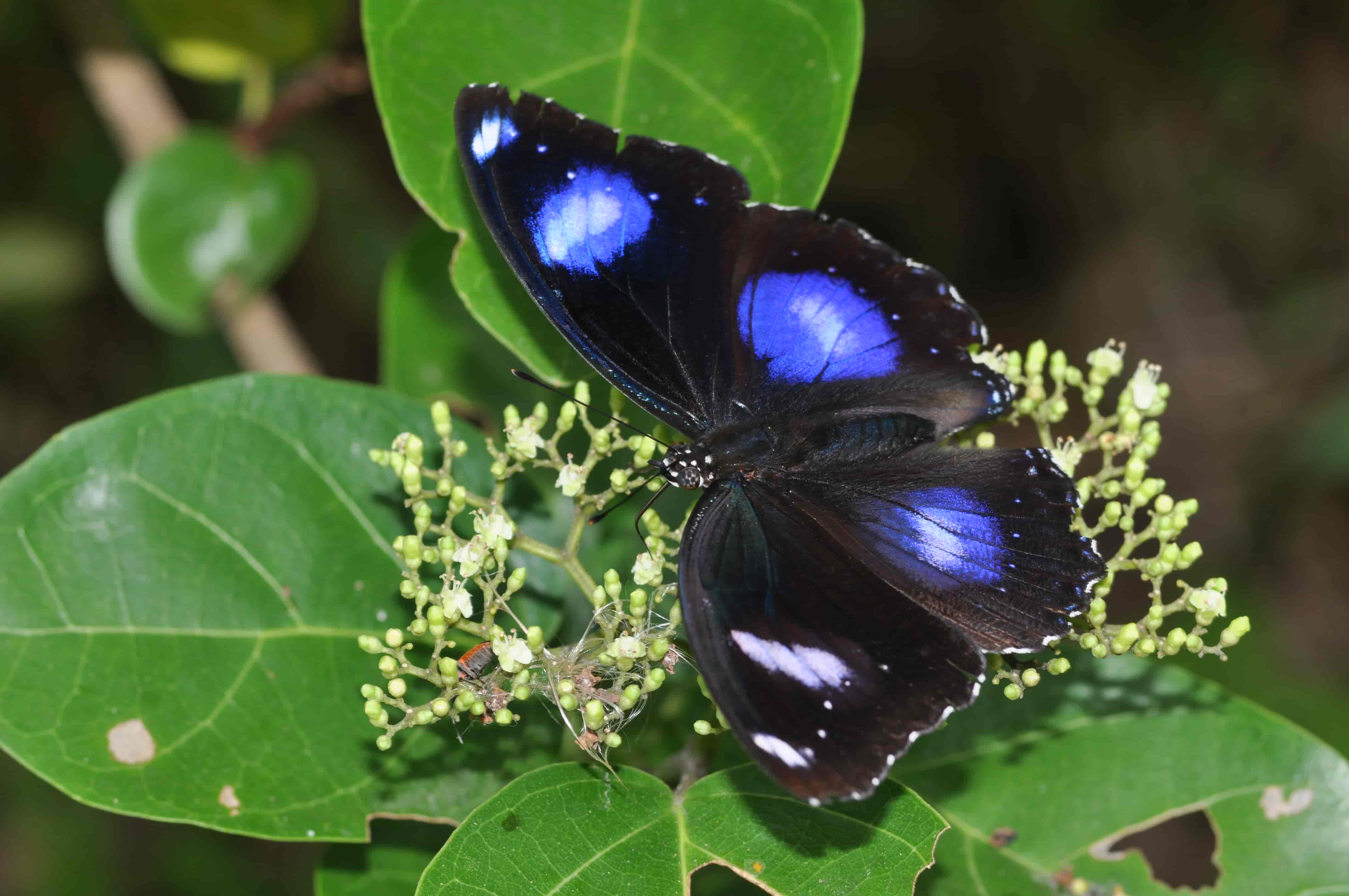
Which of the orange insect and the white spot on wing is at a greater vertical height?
the white spot on wing

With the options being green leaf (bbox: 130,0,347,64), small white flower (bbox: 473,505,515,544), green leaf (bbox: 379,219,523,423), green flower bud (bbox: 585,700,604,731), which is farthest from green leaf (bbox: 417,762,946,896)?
green leaf (bbox: 130,0,347,64)

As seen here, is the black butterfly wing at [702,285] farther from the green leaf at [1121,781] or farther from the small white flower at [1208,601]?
the green leaf at [1121,781]

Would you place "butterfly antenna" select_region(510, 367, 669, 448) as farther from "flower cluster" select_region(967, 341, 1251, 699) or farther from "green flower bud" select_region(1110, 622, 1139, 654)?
"green flower bud" select_region(1110, 622, 1139, 654)

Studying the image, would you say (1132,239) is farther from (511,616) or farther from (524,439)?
(511,616)

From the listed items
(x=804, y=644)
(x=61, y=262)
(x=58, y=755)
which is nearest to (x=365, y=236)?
(x=61, y=262)

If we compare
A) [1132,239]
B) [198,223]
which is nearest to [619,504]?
[198,223]

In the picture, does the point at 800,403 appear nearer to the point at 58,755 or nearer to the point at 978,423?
the point at 978,423
